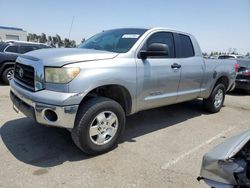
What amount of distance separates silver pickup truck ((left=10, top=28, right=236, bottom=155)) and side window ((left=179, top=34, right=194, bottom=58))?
0.02m

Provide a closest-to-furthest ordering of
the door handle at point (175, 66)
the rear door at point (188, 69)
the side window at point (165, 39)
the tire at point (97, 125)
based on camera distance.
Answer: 1. the tire at point (97, 125)
2. the side window at point (165, 39)
3. the door handle at point (175, 66)
4. the rear door at point (188, 69)

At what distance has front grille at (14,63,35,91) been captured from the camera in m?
3.36

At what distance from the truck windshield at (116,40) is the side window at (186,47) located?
3.55 feet

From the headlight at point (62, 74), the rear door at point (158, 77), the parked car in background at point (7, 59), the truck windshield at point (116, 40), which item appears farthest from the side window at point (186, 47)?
the parked car in background at point (7, 59)

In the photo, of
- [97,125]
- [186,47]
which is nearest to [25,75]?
[97,125]

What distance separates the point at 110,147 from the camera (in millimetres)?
3652

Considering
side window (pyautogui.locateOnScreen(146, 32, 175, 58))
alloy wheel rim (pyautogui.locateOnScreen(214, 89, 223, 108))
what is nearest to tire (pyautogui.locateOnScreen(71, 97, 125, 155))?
side window (pyautogui.locateOnScreen(146, 32, 175, 58))

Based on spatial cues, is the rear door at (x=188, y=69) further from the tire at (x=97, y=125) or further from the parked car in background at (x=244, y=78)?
the parked car in background at (x=244, y=78)

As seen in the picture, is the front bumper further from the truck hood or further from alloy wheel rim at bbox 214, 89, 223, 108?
alloy wheel rim at bbox 214, 89, 223, 108

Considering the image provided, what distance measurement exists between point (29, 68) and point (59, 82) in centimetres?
68

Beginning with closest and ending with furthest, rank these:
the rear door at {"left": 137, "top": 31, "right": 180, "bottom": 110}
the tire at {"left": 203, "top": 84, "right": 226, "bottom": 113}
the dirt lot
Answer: the dirt lot < the rear door at {"left": 137, "top": 31, "right": 180, "bottom": 110} < the tire at {"left": 203, "top": 84, "right": 226, "bottom": 113}

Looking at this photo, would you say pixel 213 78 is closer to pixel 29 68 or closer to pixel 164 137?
pixel 164 137

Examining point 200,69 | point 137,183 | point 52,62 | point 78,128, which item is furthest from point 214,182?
point 200,69

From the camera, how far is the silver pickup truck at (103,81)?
10.1 feet
